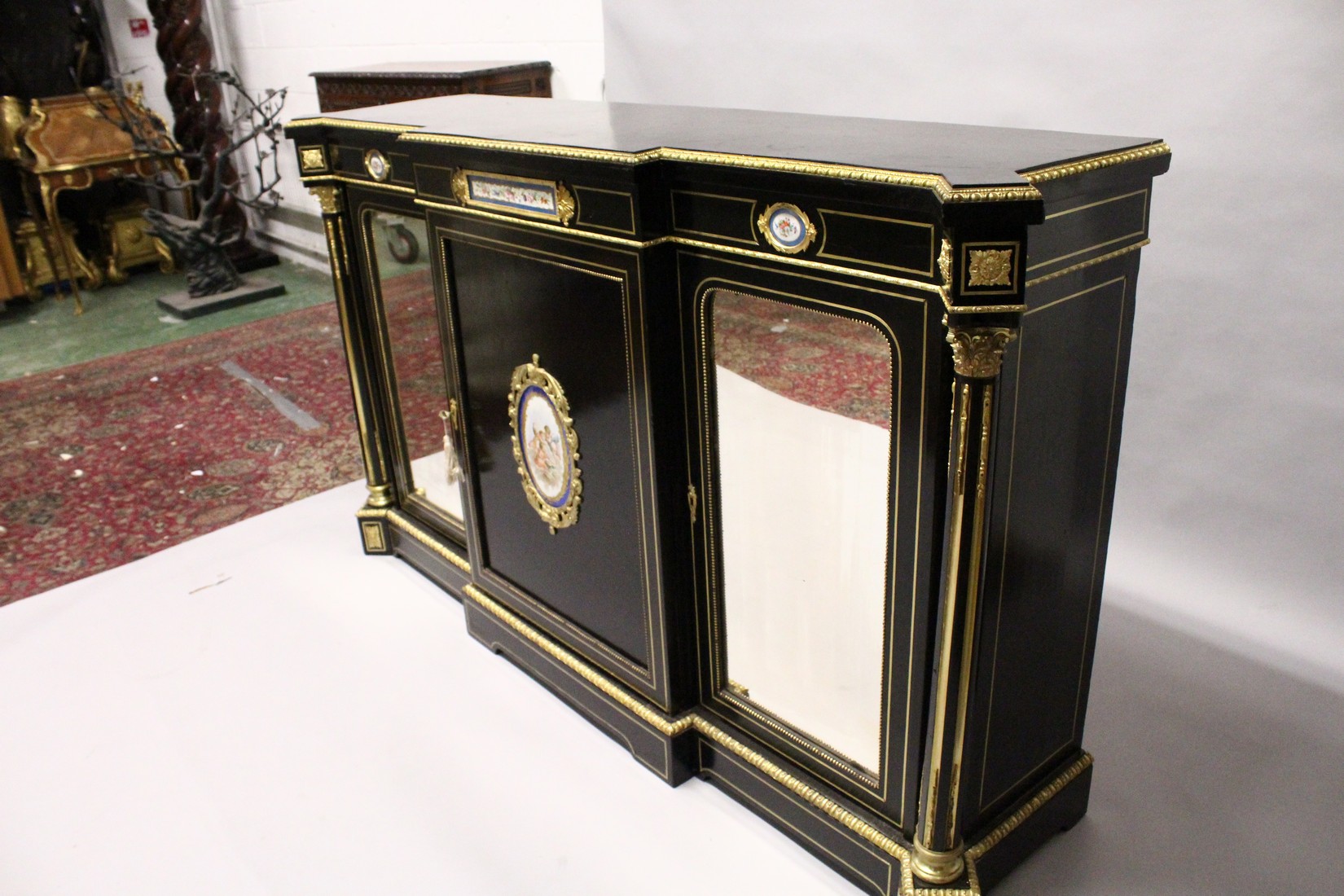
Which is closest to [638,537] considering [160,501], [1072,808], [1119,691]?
[1072,808]

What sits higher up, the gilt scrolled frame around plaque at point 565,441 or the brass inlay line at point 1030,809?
the gilt scrolled frame around plaque at point 565,441

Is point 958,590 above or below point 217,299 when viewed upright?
above

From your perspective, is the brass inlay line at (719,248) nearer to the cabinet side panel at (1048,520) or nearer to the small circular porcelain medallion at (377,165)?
the cabinet side panel at (1048,520)

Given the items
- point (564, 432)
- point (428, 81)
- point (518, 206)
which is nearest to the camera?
point (518, 206)

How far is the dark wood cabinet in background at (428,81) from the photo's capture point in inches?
148

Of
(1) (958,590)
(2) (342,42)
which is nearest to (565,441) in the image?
(1) (958,590)

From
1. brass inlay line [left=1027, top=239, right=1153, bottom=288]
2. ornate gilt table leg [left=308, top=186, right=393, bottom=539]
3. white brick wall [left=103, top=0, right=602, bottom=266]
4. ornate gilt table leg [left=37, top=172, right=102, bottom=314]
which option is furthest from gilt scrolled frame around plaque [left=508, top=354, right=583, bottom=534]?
ornate gilt table leg [left=37, top=172, right=102, bottom=314]

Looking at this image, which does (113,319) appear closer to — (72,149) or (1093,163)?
(72,149)

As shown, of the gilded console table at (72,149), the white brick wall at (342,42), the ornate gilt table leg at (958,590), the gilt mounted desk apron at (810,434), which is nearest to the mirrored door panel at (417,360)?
the gilt mounted desk apron at (810,434)

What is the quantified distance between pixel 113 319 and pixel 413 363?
394 cm

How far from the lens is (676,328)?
5.78 feet

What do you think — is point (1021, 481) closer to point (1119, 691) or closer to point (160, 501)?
point (1119, 691)

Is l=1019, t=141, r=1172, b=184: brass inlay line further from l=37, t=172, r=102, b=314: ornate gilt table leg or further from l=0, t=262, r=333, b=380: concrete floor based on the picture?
l=37, t=172, r=102, b=314: ornate gilt table leg

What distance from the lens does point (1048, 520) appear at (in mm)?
1568
